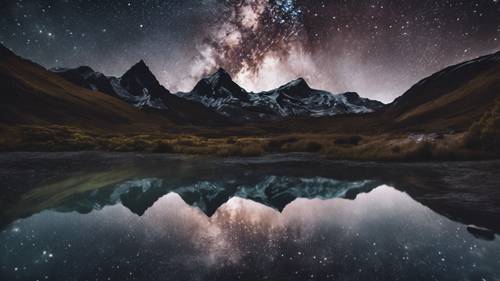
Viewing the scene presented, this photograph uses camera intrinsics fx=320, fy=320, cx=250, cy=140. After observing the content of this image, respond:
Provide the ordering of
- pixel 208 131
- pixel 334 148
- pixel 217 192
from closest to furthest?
pixel 217 192 < pixel 334 148 < pixel 208 131

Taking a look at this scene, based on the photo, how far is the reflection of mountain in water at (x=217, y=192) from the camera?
14727mm

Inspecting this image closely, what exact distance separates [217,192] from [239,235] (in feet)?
26.3

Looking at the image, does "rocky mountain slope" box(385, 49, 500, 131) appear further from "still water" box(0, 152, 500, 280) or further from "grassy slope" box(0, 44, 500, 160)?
"still water" box(0, 152, 500, 280)

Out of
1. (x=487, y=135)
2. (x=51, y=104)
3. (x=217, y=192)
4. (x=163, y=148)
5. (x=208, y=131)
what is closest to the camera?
(x=217, y=192)

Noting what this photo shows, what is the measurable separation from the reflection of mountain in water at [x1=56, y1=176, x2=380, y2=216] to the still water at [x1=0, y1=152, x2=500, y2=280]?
6cm

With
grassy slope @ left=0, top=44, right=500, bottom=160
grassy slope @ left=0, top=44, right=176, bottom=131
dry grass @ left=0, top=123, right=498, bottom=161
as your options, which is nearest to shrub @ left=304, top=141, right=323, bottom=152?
dry grass @ left=0, top=123, right=498, bottom=161

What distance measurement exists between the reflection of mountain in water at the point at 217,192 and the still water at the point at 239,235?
0.21 feet

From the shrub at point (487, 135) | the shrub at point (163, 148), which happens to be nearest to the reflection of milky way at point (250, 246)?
the shrub at point (487, 135)

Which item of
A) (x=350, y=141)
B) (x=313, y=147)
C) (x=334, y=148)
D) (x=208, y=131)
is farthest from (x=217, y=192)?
(x=208, y=131)

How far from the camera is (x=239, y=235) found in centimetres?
984

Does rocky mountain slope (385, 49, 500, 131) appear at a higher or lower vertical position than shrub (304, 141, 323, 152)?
higher

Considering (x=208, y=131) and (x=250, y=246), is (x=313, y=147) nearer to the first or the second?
(x=250, y=246)

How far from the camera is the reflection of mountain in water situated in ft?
48.3

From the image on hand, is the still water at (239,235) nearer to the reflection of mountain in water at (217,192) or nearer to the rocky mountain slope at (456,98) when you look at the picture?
the reflection of mountain in water at (217,192)
